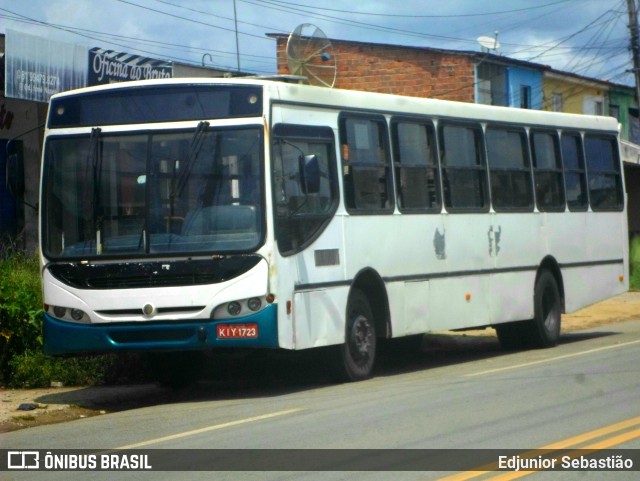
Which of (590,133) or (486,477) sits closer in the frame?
(486,477)

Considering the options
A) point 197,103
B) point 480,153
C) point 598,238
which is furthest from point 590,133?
point 197,103

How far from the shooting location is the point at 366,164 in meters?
13.3

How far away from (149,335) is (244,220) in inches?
56.2

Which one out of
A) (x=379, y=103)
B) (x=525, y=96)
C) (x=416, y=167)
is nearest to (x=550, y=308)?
(x=416, y=167)

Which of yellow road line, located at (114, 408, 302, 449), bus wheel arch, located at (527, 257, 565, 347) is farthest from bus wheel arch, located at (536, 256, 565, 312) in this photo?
yellow road line, located at (114, 408, 302, 449)

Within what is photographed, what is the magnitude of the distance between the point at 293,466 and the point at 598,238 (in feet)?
38.0

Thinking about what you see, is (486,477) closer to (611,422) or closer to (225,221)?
(611,422)

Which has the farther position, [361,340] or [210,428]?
[361,340]

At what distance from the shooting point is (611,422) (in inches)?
360

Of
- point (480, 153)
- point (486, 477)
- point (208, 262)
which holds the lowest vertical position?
point (486, 477)

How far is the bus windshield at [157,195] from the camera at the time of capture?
11.4 meters

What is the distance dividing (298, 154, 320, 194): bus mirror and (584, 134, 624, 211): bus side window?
753cm

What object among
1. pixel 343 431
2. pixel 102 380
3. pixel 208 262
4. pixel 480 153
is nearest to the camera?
pixel 343 431

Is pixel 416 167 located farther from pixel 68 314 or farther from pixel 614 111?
pixel 614 111
